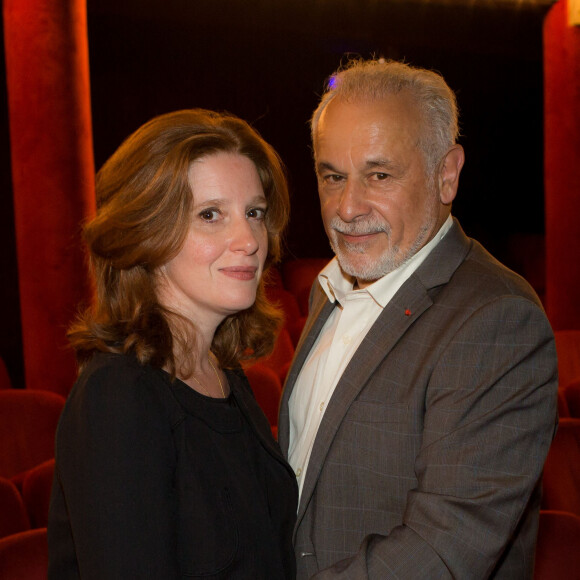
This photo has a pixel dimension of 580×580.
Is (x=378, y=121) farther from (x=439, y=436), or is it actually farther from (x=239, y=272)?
(x=439, y=436)

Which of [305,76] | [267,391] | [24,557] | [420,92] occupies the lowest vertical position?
[267,391]

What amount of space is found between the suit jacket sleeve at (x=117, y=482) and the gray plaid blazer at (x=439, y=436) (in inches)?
15.5

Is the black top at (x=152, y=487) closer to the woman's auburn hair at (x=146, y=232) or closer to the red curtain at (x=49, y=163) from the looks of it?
the woman's auburn hair at (x=146, y=232)

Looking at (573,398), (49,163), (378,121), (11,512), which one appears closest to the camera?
(378,121)

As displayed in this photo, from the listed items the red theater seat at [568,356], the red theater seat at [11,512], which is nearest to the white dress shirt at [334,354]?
the red theater seat at [11,512]

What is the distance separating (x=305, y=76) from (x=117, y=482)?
805 cm

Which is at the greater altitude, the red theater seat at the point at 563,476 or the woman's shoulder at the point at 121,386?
the woman's shoulder at the point at 121,386

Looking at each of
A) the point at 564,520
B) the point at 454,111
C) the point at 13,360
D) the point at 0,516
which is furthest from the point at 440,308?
the point at 13,360

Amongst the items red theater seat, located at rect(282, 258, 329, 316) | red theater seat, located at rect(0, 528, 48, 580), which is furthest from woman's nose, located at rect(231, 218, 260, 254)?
red theater seat, located at rect(282, 258, 329, 316)

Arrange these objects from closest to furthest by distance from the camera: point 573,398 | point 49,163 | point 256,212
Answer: point 256,212, point 573,398, point 49,163

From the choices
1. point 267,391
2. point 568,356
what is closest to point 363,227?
Result: point 267,391

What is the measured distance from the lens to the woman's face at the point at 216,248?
146 centimetres

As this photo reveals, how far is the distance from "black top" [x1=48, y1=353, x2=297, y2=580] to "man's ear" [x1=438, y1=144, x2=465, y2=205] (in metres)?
0.83

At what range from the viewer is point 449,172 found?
72.4 inches
